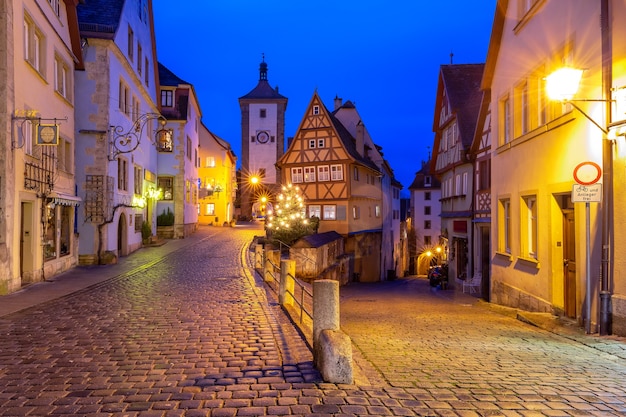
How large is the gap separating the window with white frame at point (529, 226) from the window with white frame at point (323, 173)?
873 inches

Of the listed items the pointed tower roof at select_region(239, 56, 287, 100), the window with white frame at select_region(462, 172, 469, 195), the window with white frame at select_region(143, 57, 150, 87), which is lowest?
the window with white frame at select_region(462, 172, 469, 195)

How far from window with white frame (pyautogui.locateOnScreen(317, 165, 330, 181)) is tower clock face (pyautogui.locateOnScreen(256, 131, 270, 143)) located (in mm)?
33463

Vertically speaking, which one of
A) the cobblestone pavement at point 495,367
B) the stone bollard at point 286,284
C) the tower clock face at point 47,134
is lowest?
the cobblestone pavement at point 495,367

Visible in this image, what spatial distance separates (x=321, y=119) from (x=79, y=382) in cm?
3056

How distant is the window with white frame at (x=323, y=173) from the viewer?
35.2m

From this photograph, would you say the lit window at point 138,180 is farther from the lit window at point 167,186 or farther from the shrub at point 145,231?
the lit window at point 167,186

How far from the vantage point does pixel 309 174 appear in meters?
35.8

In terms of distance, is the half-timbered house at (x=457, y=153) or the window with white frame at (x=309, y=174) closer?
the half-timbered house at (x=457, y=153)

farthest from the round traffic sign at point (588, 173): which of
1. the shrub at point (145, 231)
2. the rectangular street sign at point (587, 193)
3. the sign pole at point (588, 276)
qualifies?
the shrub at point (145, 231)

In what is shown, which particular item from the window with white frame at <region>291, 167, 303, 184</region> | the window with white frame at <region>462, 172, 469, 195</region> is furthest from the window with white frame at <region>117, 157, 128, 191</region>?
the window with white frame at <region>462, 172, 469, 195</region>

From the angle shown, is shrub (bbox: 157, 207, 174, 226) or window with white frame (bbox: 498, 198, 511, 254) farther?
shrub (bbox: 157, 207, 174, 226)

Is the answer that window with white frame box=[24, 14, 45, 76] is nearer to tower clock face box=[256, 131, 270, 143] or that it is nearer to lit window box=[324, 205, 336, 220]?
lit window box=[324, 205, 336, 220]

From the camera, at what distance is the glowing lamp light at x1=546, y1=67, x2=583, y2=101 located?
858cm

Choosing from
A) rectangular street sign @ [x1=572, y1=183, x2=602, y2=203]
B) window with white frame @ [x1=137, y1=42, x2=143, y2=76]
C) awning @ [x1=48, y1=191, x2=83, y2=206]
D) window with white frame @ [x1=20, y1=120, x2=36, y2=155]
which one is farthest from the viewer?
window with white frame @ [x1=137, y1=42, x2=143, y2=76]
